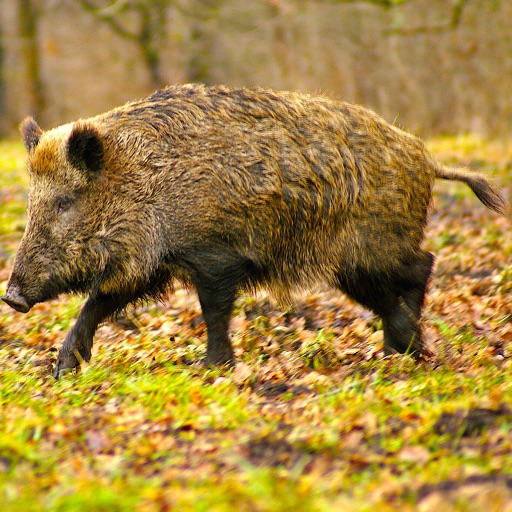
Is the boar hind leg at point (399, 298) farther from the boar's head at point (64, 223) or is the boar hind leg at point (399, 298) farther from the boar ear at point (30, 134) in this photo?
the boar ear at point (30, 134)

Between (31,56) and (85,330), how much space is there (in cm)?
1685

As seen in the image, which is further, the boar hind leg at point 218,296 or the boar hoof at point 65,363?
the boar hoof at point 65,363

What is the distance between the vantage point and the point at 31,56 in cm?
2119

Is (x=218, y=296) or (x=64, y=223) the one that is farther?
(x=64, y=223)

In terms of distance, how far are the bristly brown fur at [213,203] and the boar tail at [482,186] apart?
44 cm

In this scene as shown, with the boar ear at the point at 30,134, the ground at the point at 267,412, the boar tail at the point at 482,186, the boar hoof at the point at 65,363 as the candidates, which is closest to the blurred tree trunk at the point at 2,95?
the ground at the point at 267,412

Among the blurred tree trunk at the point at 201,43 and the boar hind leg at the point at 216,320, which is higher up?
the boar hind leg at the point at 216,320

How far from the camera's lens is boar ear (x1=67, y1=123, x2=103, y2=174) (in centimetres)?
561

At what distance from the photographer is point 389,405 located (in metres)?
4.38

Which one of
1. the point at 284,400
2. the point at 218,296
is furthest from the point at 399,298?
the point at 284,400

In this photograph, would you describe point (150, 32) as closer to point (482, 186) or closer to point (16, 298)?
point (482, 186)

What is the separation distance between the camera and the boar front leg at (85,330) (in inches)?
229

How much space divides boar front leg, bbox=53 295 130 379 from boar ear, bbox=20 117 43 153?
1207 millimetres

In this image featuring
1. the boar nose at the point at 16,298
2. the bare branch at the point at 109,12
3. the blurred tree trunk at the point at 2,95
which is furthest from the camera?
the blurred tree trunk at the point at 2,95
